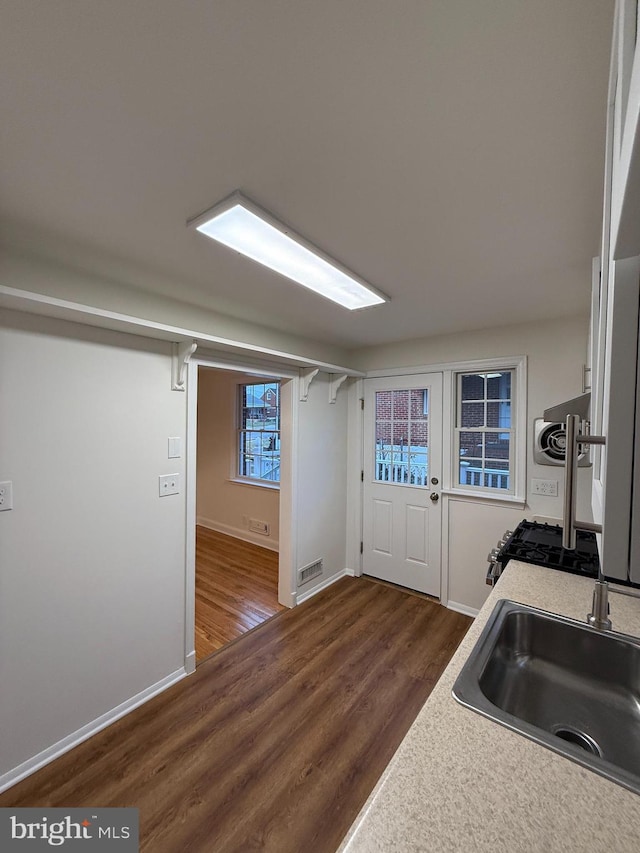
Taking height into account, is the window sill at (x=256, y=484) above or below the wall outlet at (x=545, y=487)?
below

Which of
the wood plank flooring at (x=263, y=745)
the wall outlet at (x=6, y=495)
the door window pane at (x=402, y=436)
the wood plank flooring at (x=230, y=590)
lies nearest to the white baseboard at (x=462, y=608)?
the wood plank flooring at (x=263, y=745)

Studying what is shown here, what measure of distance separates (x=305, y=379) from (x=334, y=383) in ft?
1.42

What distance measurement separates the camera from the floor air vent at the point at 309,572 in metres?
3.11

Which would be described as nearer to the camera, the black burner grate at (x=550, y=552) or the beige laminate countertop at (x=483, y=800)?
the beige laminate countertop at (x=483, y=800)

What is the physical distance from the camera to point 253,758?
1667 mm

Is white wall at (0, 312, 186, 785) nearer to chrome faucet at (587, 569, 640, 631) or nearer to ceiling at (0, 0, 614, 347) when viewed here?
ceiling at (0, 0, 614, 347)

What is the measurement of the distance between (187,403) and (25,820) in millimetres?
1940

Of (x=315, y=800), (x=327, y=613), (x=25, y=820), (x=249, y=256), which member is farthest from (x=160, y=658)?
(x=249, y=256)

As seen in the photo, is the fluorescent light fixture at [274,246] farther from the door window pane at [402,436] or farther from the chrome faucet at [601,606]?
the chrome faucet at [601,606]

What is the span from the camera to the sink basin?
906mm

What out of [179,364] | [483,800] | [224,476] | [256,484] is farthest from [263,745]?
[224,476]

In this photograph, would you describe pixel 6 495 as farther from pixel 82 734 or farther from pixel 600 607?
pixel 600 607

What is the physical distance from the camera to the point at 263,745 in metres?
1.74

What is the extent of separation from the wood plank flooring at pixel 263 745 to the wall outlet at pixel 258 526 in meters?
1.77
